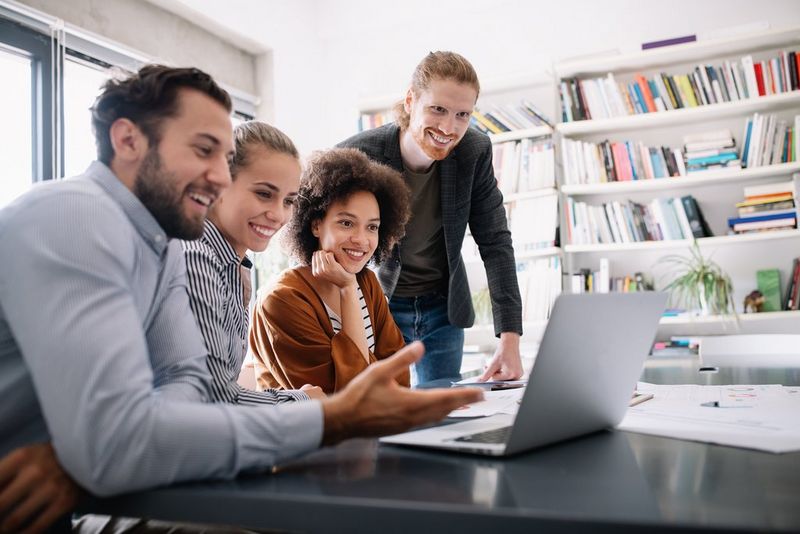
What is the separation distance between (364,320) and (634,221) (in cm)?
244

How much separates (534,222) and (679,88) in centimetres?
104

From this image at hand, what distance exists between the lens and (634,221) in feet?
12.1

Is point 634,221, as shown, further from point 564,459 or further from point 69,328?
point 69,328

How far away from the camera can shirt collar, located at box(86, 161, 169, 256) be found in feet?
2.66

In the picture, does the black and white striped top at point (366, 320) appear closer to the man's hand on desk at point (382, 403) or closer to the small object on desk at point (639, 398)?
the small object on desk at point (639, 398)

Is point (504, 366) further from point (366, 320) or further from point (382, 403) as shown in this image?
point (382, 403)

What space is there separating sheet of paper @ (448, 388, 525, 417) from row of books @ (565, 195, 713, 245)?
263 cm

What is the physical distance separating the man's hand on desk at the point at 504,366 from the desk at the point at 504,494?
93cm

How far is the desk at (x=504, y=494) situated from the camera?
0.48 m

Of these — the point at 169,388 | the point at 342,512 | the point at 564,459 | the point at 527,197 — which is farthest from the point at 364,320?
the point at 527,197

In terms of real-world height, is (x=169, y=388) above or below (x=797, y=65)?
below

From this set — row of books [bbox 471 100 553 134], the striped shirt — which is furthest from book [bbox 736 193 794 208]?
the striped shirt

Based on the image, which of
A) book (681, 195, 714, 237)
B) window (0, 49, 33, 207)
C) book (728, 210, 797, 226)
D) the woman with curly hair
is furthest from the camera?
book (681, 195, 714, 237)

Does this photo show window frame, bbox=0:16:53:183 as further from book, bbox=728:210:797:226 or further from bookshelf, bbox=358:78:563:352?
book, bbox=728:210:797:226
